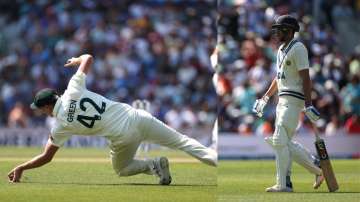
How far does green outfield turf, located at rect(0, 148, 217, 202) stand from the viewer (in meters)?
7.35

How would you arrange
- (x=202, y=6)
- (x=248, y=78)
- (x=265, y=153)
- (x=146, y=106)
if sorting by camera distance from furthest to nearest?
(x=202, y=6) < (x=248, y=78) < (x=265, y=153) < (x=146, y=106)

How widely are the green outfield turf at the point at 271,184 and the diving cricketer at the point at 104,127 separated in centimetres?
61

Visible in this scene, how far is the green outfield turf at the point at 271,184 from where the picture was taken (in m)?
7.58

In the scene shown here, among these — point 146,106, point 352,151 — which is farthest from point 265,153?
point 146,106

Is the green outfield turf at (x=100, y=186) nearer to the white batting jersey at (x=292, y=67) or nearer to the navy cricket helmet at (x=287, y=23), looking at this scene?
the white batting jersey at (x=292, y=67)

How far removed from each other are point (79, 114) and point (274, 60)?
39.0 ft

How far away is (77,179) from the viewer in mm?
9164

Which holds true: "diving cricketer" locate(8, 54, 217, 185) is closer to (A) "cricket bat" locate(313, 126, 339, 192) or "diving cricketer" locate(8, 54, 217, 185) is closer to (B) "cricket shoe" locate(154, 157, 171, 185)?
(B) "cricket shoe" locate(154, 157, 171, 185)

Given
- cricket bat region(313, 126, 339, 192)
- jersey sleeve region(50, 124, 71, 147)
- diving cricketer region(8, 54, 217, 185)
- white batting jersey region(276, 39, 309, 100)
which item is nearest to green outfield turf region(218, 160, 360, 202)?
cricket bat region(313, 126, 339, 192)

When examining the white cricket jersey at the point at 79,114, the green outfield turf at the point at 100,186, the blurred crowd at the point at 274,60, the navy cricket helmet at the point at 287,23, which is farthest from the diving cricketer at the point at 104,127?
the blurred crowd at the point at 274,60

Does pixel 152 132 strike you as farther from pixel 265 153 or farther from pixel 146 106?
pixel 265 153

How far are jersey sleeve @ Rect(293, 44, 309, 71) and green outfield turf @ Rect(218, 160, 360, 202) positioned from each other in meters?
1.17

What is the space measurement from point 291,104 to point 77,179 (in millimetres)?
2477

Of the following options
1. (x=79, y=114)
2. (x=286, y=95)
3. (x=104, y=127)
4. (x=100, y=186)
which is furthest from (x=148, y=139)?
(x=286, y=95)
